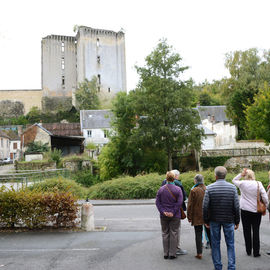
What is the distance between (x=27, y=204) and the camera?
30.1 ft

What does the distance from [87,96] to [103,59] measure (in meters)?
14.4

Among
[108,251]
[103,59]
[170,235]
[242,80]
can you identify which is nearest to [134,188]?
[108,251]

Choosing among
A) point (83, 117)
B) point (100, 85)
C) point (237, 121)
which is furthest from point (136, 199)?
point (100, 85)

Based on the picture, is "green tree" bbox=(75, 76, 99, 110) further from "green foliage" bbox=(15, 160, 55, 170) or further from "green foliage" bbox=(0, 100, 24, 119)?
"green foliage" bbox=(15, 160, 55, 170)

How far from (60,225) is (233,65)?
40.2 metres

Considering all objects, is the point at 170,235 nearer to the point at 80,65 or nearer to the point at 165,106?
the point at 165,106

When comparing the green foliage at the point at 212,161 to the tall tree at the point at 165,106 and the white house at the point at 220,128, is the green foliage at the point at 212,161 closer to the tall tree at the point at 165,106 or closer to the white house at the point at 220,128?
the tall tree at the point at 165,106

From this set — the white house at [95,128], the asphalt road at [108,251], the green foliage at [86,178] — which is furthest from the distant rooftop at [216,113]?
the asphalt road at [108,251]

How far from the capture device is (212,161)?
33062 mm

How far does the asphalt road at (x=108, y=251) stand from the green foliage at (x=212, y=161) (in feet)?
75.4

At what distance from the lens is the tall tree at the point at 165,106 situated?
30.5 m

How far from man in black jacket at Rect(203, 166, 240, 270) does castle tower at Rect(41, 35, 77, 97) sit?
79.5 meters

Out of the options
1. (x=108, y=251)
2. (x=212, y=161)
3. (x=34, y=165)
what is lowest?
(x=108, y=251)

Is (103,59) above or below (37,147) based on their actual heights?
above
